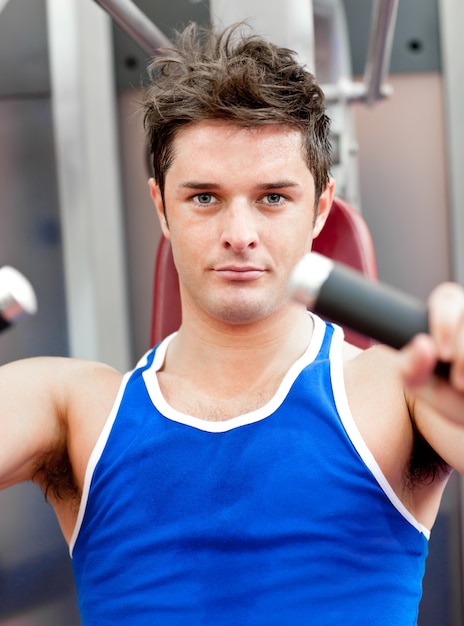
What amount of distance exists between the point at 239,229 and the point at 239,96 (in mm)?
205

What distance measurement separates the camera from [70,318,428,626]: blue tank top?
3.34 ft

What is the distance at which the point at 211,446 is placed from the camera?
1.08m

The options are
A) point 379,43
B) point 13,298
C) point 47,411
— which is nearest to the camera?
→ point 13,298

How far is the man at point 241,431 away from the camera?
103cm

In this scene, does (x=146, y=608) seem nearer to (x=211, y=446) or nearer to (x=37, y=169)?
(x=211, y=446)

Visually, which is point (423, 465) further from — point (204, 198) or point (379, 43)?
point (379, 43)

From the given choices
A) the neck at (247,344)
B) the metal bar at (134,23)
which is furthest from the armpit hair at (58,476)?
the metal bar at (134,23)

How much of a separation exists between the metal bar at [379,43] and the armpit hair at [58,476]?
802 millimetres

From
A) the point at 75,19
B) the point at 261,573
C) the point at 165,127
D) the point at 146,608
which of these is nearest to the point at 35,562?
the point at 146,608

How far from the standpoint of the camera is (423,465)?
1073 mm

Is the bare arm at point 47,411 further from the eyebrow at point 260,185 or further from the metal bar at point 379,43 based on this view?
the metal bar at point 379,43

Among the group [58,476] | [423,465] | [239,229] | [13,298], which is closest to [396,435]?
[423,465]

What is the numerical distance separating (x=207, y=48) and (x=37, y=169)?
A: 0.63m

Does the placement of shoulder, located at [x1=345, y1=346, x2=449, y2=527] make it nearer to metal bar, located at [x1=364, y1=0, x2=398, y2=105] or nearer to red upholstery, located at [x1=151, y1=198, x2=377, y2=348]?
red upholstery, located at [x1=151, y1=198, x2=377, y2=348]
